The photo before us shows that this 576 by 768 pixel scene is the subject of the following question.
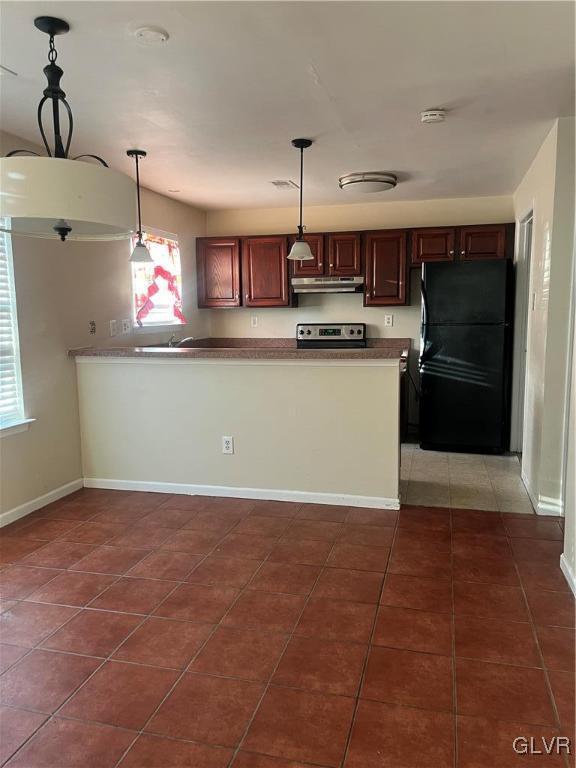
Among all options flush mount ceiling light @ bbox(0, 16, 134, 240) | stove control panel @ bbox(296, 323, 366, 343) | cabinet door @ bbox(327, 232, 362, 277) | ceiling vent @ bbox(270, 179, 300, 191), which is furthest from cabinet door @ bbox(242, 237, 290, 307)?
flush mount ceiling light @ bbox(0, 16, 134, 240)

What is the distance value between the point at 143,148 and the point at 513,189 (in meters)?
3.20

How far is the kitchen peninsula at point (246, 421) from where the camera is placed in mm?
3375

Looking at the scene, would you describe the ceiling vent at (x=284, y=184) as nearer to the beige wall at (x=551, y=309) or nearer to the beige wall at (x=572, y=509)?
the beige wall at (x=551, y=309)

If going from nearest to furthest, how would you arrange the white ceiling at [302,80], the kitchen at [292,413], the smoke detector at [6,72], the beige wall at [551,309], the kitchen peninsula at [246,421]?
the kitchen at [292,413] < the white ceiling at [302,80] < the smoke detector at [6,72] < the beige wall at [551,309] < the kitchen peninsula at [246,421]

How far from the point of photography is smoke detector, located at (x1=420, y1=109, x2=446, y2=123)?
2.81 metres

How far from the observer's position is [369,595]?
2.40 metres

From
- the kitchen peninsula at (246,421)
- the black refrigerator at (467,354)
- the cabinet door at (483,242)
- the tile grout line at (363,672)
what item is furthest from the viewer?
the cabinet door at (483,242)

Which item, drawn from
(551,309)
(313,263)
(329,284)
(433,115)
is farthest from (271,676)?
(313,263)

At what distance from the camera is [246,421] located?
3586mm

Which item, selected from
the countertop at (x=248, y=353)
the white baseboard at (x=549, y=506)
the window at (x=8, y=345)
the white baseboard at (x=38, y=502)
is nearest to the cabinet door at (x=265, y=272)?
the countertop at (x=248, y=353)

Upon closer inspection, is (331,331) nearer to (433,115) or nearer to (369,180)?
(369,180)

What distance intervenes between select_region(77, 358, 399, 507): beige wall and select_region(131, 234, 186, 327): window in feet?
3.09

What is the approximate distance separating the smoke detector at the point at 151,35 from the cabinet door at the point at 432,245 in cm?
339

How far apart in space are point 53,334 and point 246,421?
139 centimetres
